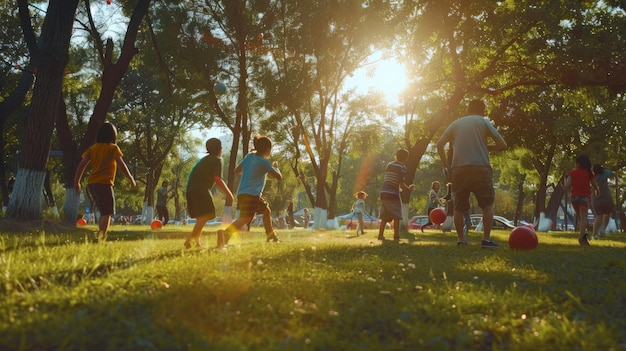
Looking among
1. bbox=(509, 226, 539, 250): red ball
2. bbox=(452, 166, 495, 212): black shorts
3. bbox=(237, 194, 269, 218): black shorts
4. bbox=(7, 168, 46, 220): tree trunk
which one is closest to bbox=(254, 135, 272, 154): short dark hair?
bbox=(237, 194, 269, 218): black shorts

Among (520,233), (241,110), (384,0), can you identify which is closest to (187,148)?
(241,110)

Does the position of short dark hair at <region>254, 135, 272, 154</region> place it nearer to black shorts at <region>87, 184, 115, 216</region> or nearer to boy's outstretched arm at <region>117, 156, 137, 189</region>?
boy's outstretched arm at <region>117, 156, 137, 189</region>

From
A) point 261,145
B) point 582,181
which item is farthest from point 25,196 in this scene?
point 582,181

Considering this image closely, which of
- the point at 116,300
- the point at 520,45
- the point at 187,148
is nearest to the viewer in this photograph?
the point at 116,300

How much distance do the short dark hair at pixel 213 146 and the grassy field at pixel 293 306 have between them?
9.95 feet

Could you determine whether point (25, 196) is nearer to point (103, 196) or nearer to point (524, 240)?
point (103, 196)

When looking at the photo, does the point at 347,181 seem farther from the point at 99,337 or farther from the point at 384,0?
the point at 99,337

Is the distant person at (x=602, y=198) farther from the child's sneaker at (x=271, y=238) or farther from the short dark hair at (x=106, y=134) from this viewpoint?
the short dark hair at (x=106, y=134)

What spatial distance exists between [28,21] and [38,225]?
645 centimetres

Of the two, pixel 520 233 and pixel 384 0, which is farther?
pixel 384 0

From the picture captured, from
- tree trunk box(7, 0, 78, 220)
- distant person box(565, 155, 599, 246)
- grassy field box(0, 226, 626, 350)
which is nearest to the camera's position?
grassy field box(0, 226, 626, 350)

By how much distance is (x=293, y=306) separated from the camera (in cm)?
376

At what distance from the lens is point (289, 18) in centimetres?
2259

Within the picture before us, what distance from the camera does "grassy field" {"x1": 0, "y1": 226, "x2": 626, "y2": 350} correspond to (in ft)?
9.98
